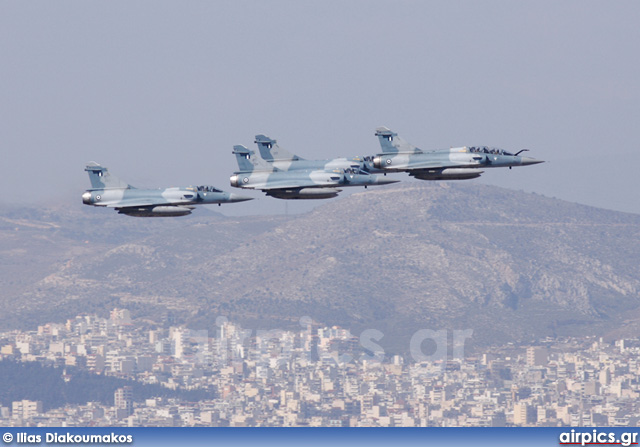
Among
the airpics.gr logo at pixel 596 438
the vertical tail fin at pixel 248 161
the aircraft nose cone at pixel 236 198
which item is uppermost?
the vertical tail fin at pixel 248 161

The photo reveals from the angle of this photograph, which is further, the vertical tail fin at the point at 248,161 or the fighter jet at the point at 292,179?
the vertical tail fin at the point at 248,161

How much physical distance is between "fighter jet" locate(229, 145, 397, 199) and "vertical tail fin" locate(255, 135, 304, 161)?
275 centimetres

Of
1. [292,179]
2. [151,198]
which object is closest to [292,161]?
[292,179]

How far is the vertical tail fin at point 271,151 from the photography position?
143875 mm

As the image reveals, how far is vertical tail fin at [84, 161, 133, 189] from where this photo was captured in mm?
140875

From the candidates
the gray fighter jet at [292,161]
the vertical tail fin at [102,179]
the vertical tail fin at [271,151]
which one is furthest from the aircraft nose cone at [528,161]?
the vertical tail fin at [102,179]

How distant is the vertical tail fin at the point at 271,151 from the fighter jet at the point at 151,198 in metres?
8.11

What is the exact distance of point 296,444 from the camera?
307 ft

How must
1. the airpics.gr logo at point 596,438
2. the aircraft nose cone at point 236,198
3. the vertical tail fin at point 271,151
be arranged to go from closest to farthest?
the airpics.gr logo at point 596,438
the aircraft nose cone at point 236,198
the vertical tail fin at point 271,151

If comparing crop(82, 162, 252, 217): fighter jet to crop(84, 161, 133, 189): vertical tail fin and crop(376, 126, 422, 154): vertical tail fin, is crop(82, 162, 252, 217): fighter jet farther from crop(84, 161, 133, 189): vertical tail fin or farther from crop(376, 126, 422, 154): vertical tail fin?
crop(376, 126, 422, 154): vertical tail fin

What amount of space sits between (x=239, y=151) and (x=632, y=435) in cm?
5962

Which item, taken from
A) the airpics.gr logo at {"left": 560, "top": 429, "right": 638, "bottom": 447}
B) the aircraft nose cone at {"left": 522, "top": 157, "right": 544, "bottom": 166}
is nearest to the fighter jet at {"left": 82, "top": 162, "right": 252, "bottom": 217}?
the aircraft nose cone at {"left": 522, "top": 157, "right": 544, "bottom": 166}

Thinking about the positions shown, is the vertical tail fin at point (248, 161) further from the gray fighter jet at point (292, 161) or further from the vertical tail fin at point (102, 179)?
the vertical tail fin at point (102, 179)

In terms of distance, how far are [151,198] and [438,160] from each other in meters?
29.1
